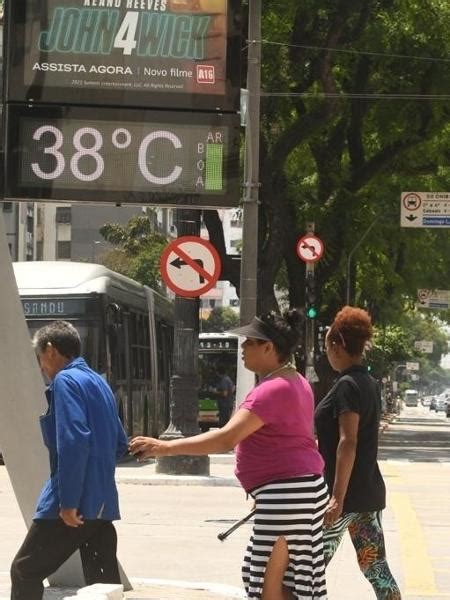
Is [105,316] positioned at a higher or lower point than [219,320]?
higher

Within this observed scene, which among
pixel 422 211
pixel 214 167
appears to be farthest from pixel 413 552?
pixel 422 211

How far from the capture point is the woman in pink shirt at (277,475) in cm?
623

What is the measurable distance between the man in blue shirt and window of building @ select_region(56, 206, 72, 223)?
3506 inches

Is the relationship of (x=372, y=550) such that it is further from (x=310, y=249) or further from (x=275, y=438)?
(x=310, y=249)

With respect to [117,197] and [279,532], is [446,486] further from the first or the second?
[279,532]

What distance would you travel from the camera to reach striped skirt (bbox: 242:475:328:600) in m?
6.27

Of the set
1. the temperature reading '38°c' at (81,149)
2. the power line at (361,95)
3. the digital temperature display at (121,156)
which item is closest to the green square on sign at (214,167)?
the digital temperature display at (121,156)

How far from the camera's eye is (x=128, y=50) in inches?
560

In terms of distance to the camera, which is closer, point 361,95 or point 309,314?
point 309,314

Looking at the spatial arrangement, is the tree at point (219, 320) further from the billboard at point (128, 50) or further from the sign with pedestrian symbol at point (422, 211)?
the billboard at point (128, 50)

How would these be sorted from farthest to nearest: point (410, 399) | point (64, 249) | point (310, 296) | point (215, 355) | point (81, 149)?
point (410, 399) < point (64, 249) < point (215, 355) < point (310, 296) < point (81, 149)

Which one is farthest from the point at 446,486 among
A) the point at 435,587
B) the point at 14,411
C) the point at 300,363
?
the point at 300,363

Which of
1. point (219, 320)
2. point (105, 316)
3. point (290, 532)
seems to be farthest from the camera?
point (219, 320)

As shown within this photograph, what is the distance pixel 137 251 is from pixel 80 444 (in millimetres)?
64223
